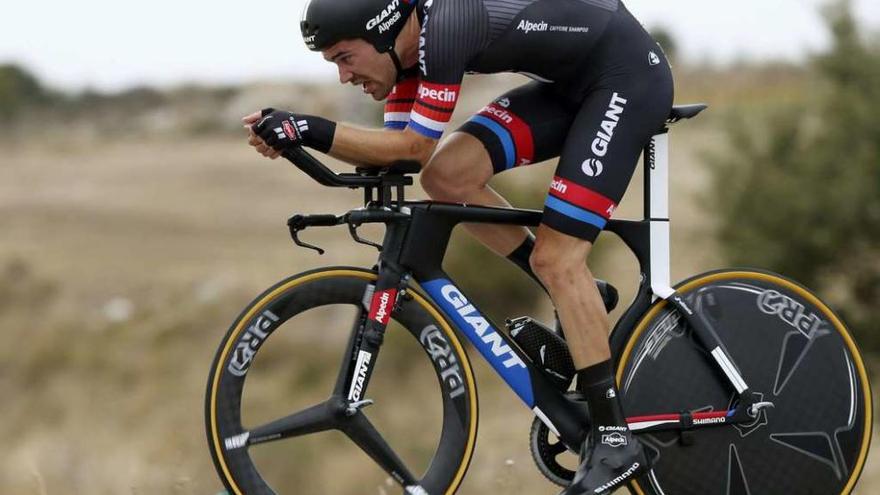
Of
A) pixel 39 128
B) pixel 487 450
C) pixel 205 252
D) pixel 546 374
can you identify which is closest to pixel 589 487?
pixel 546 374

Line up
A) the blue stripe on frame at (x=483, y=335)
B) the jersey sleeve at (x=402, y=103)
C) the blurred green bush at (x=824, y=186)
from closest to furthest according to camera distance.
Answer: the blue stripe on frame at (x=483, y=335)
the jersey sleeve at (x=402, y=103)
the blurred green bush at (x=824, y=186)

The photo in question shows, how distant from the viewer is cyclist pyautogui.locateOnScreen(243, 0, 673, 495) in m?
4.44

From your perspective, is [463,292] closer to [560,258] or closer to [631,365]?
[560,258]

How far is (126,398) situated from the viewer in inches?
930

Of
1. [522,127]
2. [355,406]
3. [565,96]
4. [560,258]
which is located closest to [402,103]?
[522,127]

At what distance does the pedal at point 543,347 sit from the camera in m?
4.95

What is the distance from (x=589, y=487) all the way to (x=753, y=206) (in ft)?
59.6

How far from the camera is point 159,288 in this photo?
101 ft

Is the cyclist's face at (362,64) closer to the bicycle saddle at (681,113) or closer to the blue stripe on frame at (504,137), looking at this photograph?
the blue stripe on frame at (504,137)

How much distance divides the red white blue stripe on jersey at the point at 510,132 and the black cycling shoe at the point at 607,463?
1.14 m

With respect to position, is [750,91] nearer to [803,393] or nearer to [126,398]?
[126,398]

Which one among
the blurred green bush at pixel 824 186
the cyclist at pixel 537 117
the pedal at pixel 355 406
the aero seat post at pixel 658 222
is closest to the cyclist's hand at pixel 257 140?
the cyclist at pixel 537 117

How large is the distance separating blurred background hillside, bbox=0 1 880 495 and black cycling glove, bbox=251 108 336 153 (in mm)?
1644

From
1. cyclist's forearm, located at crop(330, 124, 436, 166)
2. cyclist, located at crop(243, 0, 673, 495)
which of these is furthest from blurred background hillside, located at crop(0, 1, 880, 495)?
cyclist's forearm, located at crop(330, 124, 436, 166)
